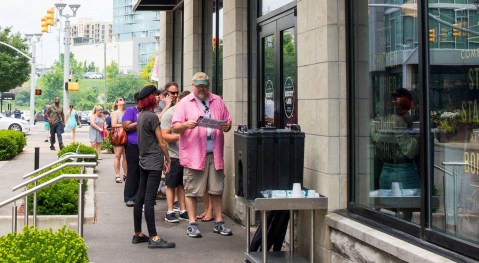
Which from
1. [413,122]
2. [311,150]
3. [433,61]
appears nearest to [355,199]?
[311,150]

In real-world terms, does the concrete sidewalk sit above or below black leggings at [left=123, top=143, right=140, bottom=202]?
below

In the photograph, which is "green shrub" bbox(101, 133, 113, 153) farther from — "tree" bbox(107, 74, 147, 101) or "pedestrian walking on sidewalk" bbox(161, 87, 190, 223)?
"tree" bbox(107, 74, 147, 101)

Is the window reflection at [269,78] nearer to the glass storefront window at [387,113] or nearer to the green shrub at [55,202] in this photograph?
the glass storefront window at [387,113]

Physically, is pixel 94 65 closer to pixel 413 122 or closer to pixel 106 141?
pixel 106 141

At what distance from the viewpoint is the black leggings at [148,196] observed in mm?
8883

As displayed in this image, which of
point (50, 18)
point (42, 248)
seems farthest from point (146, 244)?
point (50, 18)

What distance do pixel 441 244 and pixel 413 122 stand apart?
106cm

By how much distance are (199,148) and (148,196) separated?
1.03 meters

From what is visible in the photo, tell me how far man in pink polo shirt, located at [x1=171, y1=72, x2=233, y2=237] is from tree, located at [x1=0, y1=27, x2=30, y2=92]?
56922mm

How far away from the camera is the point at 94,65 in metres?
192

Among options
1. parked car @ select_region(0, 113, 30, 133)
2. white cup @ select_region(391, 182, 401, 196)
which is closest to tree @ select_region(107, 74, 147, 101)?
parked car @ select_region(0, 113, 30, 133)

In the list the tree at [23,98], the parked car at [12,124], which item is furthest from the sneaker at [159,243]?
the tree at [23,98]

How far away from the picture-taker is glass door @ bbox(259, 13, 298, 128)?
30.2ft

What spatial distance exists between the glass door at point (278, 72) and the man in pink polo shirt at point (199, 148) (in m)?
0.72
